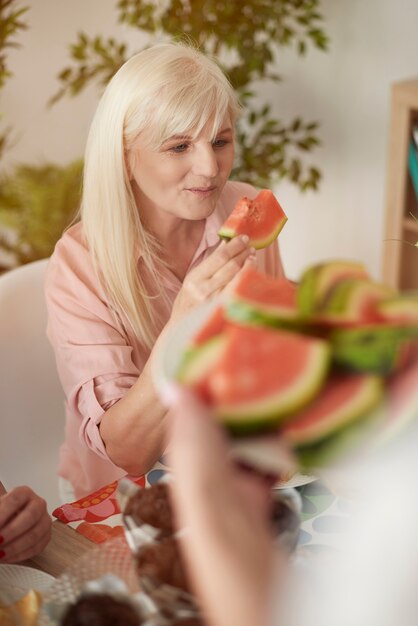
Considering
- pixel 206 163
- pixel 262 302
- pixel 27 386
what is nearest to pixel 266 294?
pixel 262 302

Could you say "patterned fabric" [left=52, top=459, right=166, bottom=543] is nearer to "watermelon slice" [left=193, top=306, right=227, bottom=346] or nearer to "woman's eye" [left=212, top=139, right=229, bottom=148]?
"watermelon slice" [left=193, top=306, right=227, bottom=346]

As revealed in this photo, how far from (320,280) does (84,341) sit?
96 centimetres

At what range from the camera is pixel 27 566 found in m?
1.17

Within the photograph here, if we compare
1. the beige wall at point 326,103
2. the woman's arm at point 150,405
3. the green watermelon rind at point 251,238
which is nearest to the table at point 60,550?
the woman's arm at point 150,405

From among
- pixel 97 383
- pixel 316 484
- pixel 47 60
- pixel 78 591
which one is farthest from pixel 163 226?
pixel 47 60

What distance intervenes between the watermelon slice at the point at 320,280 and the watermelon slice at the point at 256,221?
653 mm

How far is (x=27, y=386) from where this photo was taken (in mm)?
1780

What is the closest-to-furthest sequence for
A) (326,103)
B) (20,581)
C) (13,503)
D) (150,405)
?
(20,581)
(13,503)
(150,405)
(326,103)

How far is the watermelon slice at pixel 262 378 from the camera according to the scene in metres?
0.67

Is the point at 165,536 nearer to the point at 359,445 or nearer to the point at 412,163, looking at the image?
the point at 359,445

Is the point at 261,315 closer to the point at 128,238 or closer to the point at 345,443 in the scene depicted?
the point at 345,443

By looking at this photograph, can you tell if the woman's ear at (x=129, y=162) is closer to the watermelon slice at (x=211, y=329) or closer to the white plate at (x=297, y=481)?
Answer: the white plate at (x=297, y=481)

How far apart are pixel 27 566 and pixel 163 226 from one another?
0.89 m

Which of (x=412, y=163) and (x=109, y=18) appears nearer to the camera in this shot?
(x=412, y=163)
